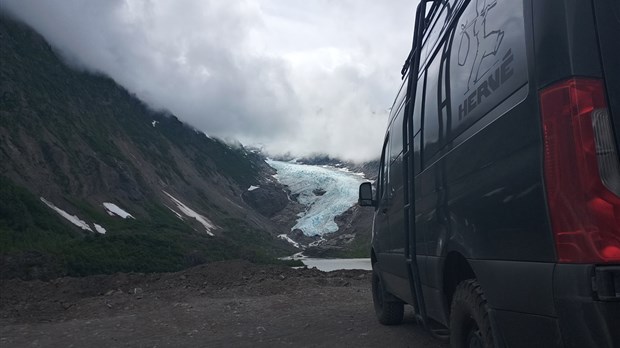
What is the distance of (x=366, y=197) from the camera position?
7.26 meters

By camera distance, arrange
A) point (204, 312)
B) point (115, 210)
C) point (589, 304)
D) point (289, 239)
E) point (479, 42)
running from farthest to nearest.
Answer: point (289, 239) < point (115, 210) < point (204, 312) < point (479, 42) < point (589, 304)

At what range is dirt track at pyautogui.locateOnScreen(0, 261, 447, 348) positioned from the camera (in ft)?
24.9

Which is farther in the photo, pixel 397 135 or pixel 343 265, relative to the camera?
pixel 343 265

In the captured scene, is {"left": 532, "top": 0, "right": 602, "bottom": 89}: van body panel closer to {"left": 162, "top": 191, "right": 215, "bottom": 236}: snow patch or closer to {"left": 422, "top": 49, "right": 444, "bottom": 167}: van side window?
{"left": 422, "top": 49, "right": 444, "bottom": 167}: van side window

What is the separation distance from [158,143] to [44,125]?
36.6 metres

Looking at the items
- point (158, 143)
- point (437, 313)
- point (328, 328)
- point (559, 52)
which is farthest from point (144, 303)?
point (158, 143)

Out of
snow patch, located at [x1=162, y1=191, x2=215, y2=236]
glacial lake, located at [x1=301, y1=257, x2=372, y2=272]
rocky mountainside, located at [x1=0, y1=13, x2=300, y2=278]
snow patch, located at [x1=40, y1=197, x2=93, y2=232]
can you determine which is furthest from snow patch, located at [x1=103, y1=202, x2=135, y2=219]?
glacial lake, located at [x1=301, y1=257, x2=372, y2=272]

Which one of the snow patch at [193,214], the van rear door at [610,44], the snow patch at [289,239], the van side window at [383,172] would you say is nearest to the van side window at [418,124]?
the van side window at [383,172]

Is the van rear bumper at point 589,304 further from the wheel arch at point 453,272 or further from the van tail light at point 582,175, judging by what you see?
the wheel arch at point 453,272

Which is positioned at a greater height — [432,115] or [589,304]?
[432,115]

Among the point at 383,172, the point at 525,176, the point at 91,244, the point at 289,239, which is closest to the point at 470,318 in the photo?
the point at 525,176

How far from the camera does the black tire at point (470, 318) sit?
2967 mm

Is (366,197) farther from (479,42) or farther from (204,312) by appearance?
(479,42)

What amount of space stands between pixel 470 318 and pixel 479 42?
1.55m
